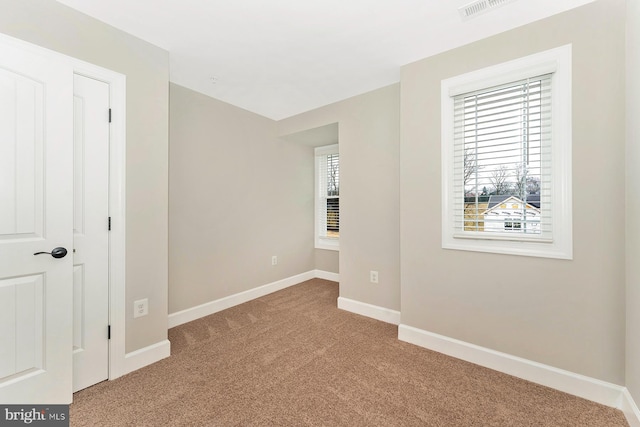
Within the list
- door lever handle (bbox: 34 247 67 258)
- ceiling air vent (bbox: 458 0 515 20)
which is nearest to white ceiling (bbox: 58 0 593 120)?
ceiling air vent (bbox: 458 0 515 20)

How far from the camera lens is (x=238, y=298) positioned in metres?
3.42

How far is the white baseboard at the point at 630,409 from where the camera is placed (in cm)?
146

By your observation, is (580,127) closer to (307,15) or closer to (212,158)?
(307,15)

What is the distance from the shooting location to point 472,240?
2.18 metres

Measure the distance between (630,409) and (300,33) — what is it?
3201mm

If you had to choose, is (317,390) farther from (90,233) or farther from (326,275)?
(326,275)

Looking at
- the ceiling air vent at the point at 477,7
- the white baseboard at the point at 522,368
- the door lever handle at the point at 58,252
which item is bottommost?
the white baseboard at the point at 522,368

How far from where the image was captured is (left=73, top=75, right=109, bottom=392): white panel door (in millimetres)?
1789

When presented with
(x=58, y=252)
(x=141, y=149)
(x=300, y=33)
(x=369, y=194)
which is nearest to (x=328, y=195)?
(x=369, y=194)

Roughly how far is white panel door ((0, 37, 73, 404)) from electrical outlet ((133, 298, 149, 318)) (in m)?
0.41

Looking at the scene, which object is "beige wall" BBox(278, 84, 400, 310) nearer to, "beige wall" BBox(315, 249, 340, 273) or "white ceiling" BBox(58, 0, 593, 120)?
"white ceiling" BBox(58, 0, 593, 120)

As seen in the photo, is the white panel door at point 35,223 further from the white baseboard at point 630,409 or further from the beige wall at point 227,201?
the white baseboard at point 630,409

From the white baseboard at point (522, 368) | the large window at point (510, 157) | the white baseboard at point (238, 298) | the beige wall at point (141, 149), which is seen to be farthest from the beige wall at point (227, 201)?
the large window at point (510, 157)

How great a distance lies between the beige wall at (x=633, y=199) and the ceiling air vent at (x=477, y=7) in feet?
2.27
